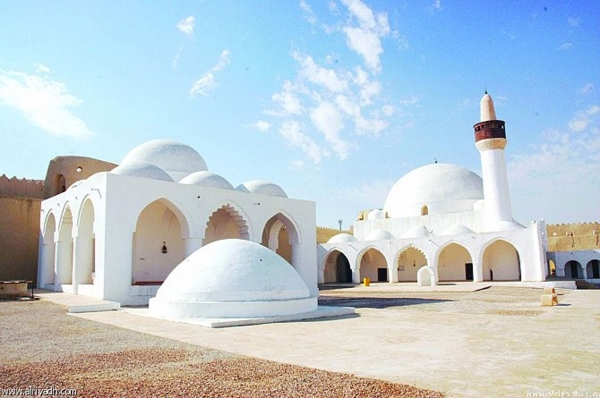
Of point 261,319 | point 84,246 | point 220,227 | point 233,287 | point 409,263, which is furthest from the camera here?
point 409,263

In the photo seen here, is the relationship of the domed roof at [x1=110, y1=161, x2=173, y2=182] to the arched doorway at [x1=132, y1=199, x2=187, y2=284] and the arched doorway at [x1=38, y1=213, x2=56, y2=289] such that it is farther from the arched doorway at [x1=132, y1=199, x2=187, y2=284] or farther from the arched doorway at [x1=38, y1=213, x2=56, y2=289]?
the arched doorway at [x1=38, y1=213, x2=56, y2=289]

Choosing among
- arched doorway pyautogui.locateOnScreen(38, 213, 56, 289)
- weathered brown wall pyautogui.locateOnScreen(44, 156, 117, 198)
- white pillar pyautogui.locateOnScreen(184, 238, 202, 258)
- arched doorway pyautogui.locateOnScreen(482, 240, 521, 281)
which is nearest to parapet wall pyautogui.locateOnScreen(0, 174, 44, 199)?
weathered brown wall pyautogui.locateOnScreen(44, 156, 117, 198)

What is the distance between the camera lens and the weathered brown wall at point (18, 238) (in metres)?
21.2

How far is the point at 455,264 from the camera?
2981cm

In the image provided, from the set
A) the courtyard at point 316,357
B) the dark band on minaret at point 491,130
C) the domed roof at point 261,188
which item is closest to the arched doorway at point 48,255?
the domed roof at point 261,188

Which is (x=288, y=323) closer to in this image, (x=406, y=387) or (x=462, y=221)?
(x=406, y=387)

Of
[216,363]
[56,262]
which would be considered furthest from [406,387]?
[56,262]

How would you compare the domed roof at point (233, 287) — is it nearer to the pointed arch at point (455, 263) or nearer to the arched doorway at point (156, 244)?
the arched doorway at point (156, 244)

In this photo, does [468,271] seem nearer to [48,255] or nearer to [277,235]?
[277,235]

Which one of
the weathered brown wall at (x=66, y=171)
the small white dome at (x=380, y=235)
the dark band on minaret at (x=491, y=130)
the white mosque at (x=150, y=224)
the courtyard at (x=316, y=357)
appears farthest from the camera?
the small white dome at (x=380, y=235)

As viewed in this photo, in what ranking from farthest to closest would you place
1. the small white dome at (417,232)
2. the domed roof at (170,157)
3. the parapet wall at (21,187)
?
the small white dome at (417,232) < the parapet wall at (21,187) < the domed roof at (170,157)

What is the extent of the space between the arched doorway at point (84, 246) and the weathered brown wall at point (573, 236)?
33713 millimetres

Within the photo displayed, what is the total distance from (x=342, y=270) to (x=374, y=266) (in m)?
2.87

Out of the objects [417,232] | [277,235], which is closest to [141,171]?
[277,235]
